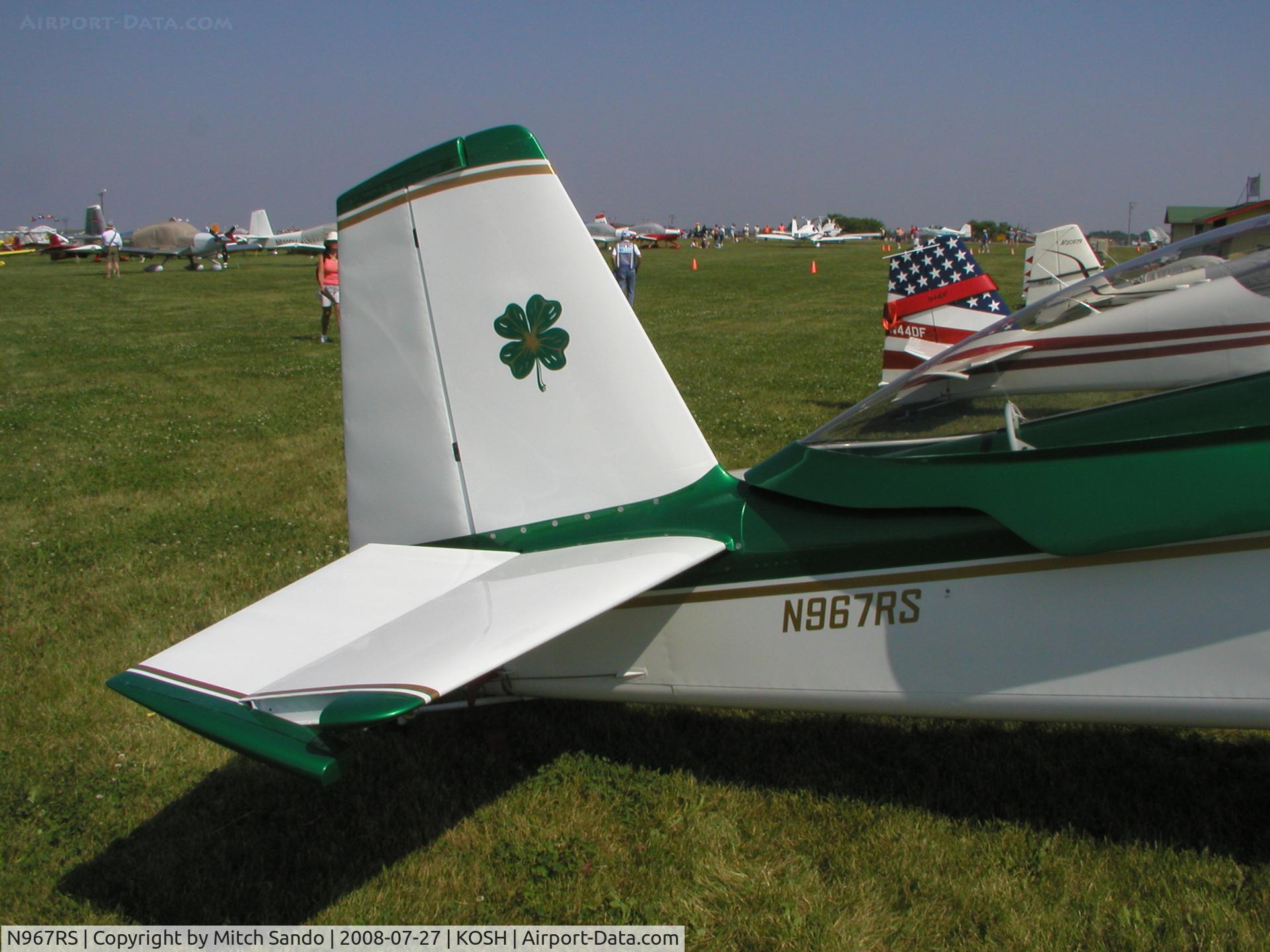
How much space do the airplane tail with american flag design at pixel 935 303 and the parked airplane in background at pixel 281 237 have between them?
48915mm

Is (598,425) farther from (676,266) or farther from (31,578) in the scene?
(676,266)

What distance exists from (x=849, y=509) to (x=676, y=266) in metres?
38.3

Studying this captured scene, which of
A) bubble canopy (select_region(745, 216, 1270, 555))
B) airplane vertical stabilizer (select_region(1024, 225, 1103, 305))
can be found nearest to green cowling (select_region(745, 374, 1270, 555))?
bubble canopy (select_region(745, 216, 1270, 555))

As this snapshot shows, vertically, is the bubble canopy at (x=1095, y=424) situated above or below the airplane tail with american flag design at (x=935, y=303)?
below

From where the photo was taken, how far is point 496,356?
10.0ft

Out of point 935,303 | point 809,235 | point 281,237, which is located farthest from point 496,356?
point 809,235

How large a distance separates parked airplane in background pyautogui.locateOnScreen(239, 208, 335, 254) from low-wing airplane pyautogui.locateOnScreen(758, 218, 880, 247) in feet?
112

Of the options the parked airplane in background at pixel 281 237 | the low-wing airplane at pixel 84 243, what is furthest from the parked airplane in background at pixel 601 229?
the low-wing airplane at pixel 84 243

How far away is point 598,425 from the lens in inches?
118

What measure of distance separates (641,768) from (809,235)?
72407 mm

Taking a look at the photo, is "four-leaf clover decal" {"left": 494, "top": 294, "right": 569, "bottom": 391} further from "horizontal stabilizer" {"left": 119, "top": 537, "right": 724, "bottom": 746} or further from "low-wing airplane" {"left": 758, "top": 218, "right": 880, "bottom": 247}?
"low-wing airplane" {"left": 758, "top": 218, "right": 880, "bottom": 247}

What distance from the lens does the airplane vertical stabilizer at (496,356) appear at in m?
2.94

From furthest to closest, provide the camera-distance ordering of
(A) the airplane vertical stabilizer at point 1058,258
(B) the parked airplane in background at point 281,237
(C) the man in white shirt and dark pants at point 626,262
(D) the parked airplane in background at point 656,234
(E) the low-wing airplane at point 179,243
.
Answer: (D) the parked airplane in background at point 656,234, (B) the parked airplane in background at point 281,237, (E) the low-wing airplane at point 179,243, (C) the man in white shirt and dark pants at point 626,262, (A) the airplane vertical stabilizer at point 1058,258

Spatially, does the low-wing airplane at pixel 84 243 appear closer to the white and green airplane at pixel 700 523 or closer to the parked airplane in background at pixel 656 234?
the parked airplane in background at pixel 656 234
